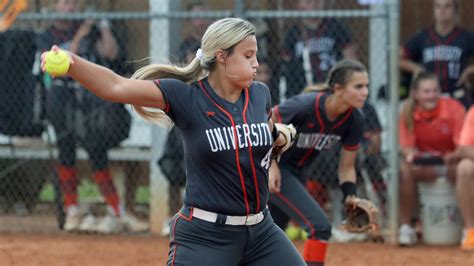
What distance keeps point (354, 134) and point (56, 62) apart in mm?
2943

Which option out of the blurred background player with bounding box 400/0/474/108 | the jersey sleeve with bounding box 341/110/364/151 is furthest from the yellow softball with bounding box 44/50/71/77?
the blurred background player with bounding box 400/0/474/108

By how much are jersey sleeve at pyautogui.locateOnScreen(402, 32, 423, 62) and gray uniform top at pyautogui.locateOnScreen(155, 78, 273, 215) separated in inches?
215

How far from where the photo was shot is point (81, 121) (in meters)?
9.51

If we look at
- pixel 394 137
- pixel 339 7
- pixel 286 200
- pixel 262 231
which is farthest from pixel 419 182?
pixel 262 231

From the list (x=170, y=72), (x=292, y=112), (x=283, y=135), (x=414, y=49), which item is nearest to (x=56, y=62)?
(x=170, y=72)

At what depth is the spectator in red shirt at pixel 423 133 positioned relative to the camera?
8922 mm

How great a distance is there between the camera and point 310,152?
20.7ft

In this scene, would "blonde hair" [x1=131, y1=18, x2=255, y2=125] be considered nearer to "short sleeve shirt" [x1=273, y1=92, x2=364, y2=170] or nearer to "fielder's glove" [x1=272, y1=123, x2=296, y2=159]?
"fielder's glove" [x1=272, y1=123, x2=296, y2=159]

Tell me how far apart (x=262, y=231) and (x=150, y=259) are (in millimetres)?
4041

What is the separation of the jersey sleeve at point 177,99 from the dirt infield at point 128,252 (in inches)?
155

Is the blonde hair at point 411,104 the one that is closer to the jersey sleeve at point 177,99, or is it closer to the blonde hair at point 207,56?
the blonde hair at point 207,56

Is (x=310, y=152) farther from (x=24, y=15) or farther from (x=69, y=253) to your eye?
(x=24, y=15)

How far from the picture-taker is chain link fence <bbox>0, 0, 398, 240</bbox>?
9086 mm

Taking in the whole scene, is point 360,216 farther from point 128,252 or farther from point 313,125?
Result: point 128,252
